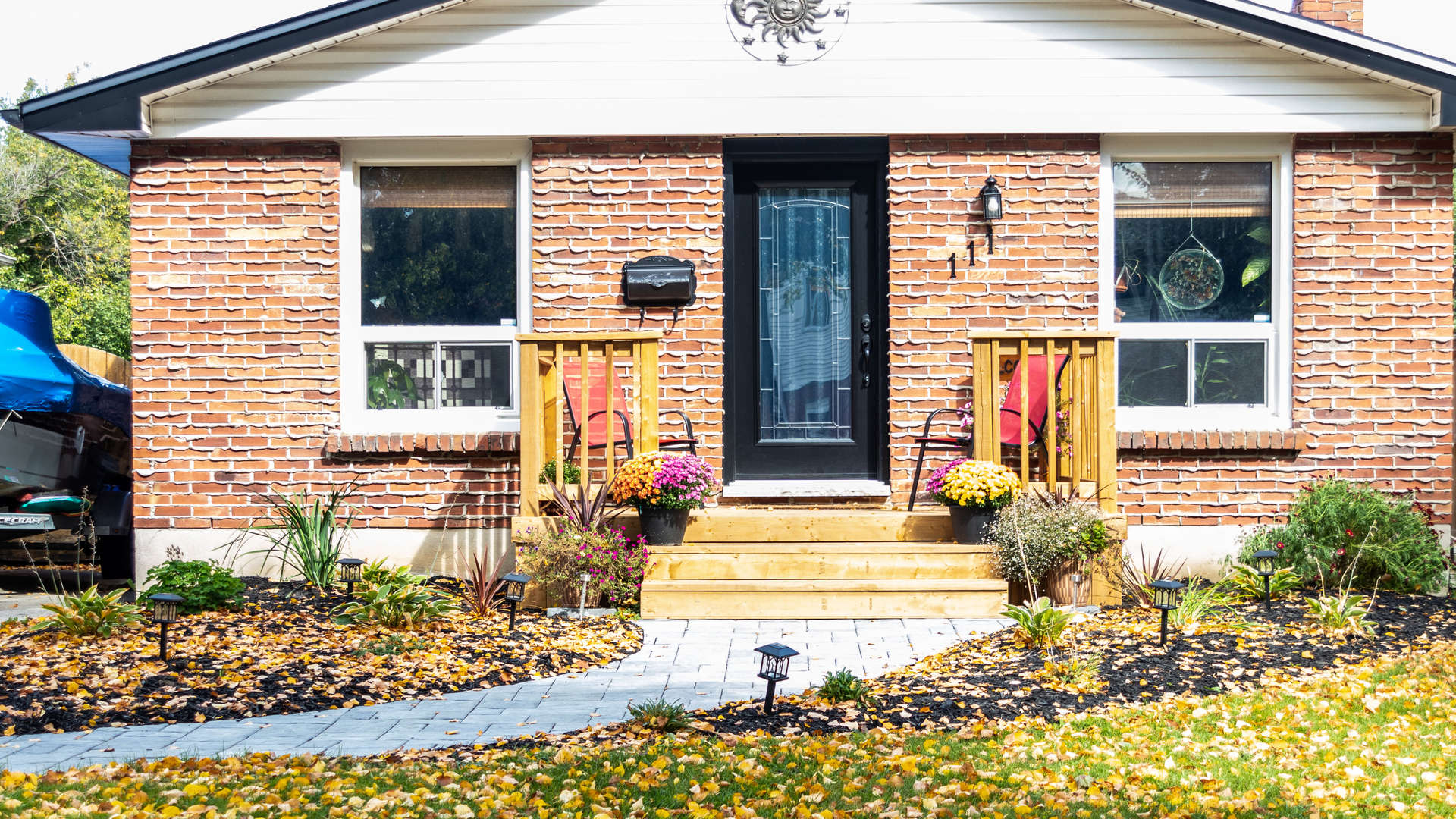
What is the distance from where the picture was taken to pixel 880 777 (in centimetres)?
380

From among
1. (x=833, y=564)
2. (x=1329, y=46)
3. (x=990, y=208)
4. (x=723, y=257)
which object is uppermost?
(x=1329, y=46)

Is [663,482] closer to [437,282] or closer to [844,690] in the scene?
[844,690]

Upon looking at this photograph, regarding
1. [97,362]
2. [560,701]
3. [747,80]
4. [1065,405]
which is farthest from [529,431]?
[97,362]

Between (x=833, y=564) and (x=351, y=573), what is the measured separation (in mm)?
2876

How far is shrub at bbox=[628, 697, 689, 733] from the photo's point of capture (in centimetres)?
437

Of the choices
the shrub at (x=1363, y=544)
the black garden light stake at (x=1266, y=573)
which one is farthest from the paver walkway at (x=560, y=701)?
the shrub at (x=1363, y=544)

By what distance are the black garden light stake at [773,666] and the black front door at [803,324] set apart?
3.48 m

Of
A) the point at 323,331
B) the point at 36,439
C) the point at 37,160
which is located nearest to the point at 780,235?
the point at 323,331

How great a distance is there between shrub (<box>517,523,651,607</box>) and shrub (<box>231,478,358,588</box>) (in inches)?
56.9

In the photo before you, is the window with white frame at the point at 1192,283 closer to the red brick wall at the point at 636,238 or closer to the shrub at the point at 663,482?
the red brick wall at the point at 636,238

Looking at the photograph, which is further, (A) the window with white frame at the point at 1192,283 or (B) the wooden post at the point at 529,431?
(A) the window with white frame at the point at 1192,283

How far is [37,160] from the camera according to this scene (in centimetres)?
2428

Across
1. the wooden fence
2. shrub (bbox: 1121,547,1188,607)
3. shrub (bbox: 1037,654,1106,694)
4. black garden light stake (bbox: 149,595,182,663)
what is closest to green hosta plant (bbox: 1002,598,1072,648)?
shrub (bbox: 1037,654,1106,694)

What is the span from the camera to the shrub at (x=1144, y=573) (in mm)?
6559
